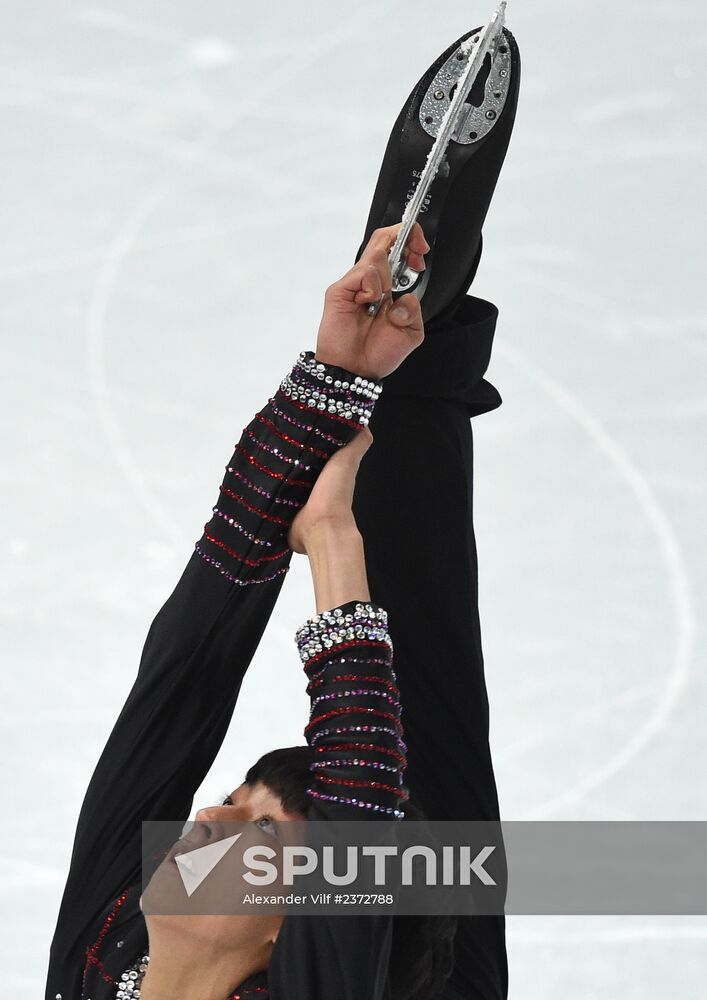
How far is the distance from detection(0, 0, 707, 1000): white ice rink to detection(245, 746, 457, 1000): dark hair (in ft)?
4.81

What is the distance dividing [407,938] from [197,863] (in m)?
0.24

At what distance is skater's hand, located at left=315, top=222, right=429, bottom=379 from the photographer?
4.31 feet

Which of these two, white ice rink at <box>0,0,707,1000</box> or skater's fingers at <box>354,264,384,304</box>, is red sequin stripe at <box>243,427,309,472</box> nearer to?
skater's fingers at <box>354,264,384,304</box>

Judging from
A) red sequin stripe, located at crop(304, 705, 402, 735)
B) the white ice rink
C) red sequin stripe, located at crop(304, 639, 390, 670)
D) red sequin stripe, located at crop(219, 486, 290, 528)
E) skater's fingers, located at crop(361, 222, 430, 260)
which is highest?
the white ice rink

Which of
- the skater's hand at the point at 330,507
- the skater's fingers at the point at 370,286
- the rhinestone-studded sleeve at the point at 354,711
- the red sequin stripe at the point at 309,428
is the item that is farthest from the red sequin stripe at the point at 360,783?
the skater's fingers at the point at 370,286

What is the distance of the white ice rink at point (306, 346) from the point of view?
293 centimetres

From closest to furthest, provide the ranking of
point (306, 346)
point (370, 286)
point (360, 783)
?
point (360, 783) → point (370, 286) → point (306, 346)

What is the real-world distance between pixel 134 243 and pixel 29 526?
738 millimetres

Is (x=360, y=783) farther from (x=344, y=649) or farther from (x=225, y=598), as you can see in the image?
(x=225, y=598)

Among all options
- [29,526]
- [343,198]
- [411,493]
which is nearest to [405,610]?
[411,493]

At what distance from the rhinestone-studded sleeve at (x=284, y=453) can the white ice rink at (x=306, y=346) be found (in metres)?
1.62

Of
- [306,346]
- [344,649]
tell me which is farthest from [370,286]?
[306,346]

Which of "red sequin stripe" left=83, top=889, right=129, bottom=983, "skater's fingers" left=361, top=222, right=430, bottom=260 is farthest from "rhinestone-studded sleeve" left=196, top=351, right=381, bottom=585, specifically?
"red sequin stripe" left=83, top=889, right=129, bottom=983

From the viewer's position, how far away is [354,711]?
1210mm
